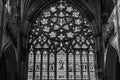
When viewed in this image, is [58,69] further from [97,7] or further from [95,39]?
[97,7]

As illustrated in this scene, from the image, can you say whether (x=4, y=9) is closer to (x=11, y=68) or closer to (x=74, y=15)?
(x=11, y=68)

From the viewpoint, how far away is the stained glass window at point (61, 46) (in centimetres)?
2248

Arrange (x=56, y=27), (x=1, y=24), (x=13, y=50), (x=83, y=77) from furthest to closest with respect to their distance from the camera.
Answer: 1. (x=56, y=27)
2. (x=83, y=77)
3. (x=13, y=50)
4. (x=1, y=24)

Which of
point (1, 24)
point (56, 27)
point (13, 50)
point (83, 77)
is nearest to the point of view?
point (1, 24)

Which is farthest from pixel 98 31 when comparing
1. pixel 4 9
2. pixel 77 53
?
pixel 4 9

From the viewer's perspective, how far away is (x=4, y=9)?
56.9ft

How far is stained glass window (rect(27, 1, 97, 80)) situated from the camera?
2248cm

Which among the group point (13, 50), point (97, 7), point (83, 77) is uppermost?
point (97, 7)

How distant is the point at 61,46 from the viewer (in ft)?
76.4

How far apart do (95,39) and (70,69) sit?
2.69 m

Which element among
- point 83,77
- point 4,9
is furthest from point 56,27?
point 4,9

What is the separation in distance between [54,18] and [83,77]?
4978 mm

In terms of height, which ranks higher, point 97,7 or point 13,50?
point 97,7

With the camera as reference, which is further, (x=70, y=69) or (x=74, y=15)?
(x=74, y=15)
